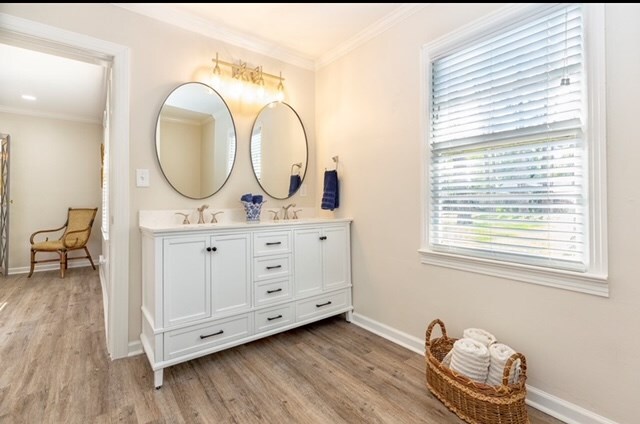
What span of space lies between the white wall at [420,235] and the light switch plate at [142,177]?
1552 mm

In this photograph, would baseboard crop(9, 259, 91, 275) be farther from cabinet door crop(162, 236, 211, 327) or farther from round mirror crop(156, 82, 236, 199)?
cabinet door crop(162, 236, 211, 327)

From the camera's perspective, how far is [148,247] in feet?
6.51

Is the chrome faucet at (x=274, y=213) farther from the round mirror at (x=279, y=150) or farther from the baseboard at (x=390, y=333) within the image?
the baseboard at (x=390, y=333)

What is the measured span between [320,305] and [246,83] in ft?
6.54

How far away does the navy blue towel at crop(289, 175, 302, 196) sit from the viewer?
2930 mm

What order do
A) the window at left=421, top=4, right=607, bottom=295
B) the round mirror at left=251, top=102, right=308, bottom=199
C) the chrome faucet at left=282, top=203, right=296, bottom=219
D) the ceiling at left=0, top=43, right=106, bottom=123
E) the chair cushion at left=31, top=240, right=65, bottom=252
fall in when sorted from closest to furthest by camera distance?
1. the window at left=421, top=4, right=607, bottom=295
2. the round mirror at left=251, top=102, right=308, bottom=199
3. the chrome faucet at left=282, top=203, right=296, bottom=219
4. the ceiling at left=0, top=43, right=106, bottom=123
5. the chair cushion at left=31, top=240, right=65, bottom=252

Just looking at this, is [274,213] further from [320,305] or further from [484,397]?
[484,397]

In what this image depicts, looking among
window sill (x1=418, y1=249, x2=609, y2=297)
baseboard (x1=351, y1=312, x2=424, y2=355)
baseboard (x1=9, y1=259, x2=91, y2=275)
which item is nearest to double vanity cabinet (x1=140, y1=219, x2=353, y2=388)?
baseboard (x1=351, y1=312, x2=424, y2=355)

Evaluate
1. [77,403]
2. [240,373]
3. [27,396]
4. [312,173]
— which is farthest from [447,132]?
[27,396]

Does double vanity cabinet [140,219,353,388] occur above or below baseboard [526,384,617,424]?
above

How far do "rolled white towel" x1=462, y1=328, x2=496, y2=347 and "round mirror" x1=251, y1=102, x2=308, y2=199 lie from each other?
1.84 m

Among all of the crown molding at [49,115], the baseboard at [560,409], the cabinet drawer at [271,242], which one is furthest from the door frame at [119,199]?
the crown molding at [49,115]

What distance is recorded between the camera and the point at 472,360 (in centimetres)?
156

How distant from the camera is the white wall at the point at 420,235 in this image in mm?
1361
